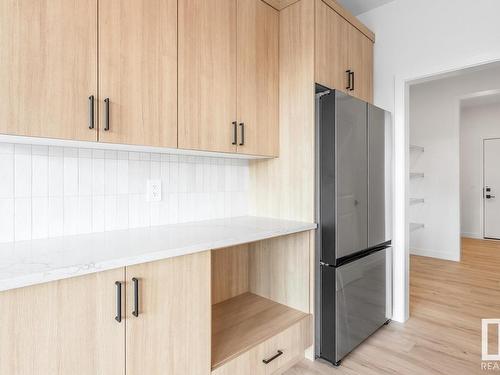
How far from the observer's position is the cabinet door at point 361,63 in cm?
231

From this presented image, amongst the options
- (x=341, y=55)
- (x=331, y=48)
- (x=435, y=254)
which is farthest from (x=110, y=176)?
(x=435, y=254)

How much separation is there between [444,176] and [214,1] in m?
4.43

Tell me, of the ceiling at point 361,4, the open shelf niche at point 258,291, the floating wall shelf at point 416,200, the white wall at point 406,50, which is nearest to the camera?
the open shelf niche at point 258,291

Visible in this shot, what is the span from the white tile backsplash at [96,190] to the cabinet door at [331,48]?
0.93 m

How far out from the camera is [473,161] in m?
6.00

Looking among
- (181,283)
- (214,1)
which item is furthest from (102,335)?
(214,1)

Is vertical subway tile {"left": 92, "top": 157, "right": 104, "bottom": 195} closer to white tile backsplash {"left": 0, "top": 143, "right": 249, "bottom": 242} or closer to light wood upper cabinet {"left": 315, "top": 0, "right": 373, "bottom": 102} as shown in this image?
white tile backsplash {"left": 0, "top": 143, "right": 249, "bottom": 242}

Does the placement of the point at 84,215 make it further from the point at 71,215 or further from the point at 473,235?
the point at 473,235

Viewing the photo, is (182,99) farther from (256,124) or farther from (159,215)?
(159,215)

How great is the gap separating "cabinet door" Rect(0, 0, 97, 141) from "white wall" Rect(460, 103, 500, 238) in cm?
693

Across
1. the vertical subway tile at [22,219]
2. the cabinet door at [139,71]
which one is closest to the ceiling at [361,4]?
the cabinet door at [139,71]

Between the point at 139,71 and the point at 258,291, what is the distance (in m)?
1.67

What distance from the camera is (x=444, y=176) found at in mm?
4629

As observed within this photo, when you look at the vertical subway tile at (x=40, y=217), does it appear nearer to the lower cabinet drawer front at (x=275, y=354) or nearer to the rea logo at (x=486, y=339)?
the lower cabinet drawer front at (x=275, y=354)
